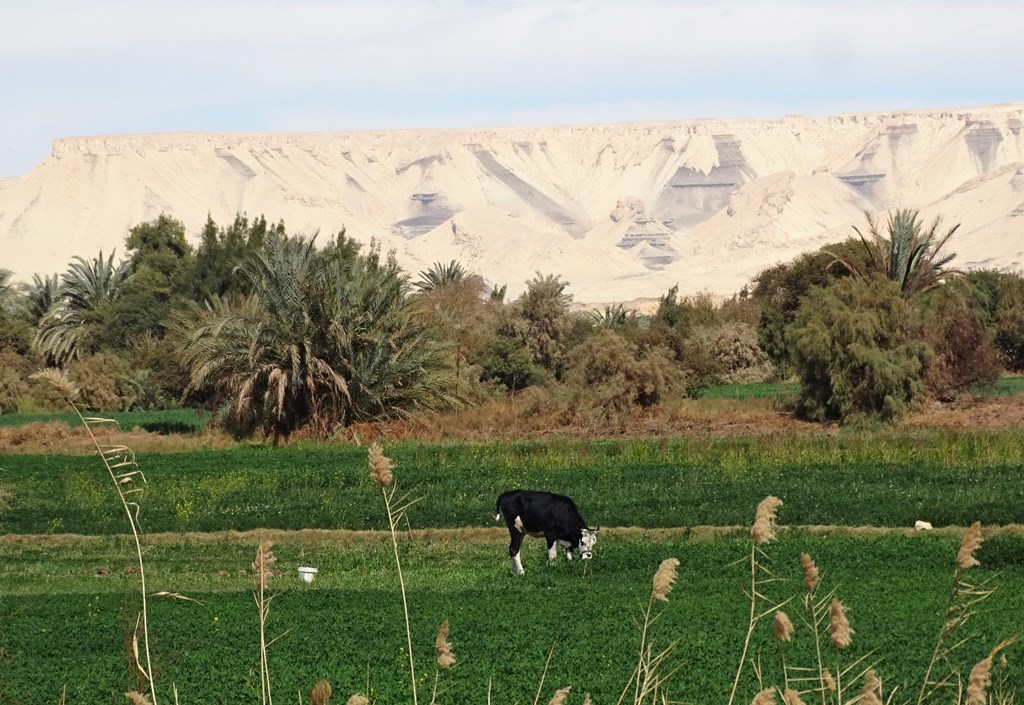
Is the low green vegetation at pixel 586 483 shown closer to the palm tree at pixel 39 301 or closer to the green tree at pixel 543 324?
the green tree at pixel 543 324

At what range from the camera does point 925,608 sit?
14.8 m

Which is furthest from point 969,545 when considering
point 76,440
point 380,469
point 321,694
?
point 76,440

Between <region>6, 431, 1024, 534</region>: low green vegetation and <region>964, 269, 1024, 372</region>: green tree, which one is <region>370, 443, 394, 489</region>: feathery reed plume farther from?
<region>964, 269, 1024, 372</region>: green tree

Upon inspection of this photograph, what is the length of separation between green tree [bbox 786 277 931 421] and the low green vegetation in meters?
3.65

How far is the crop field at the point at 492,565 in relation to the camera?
12305mm

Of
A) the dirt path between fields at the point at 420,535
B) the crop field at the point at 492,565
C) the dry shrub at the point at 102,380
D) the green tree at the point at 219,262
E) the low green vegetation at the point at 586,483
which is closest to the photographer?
the crop field at the point at 492,565

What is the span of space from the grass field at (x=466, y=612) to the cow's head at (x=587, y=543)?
199 millimetres

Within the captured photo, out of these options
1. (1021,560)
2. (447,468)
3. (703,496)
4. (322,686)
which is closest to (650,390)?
(447,468)

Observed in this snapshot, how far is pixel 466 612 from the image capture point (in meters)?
15.3

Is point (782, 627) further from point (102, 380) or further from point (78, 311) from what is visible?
point (78, 311)

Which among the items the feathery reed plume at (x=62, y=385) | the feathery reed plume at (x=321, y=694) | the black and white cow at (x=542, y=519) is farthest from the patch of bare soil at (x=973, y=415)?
the feathery reed plume at (x=321, y=694)

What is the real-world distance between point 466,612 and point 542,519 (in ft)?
12.1

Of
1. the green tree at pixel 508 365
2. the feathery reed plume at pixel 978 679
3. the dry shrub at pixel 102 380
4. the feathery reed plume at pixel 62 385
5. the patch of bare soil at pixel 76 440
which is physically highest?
the feathery reed plume at pixel 62 385

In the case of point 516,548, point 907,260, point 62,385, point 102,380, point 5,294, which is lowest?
point 102,380
